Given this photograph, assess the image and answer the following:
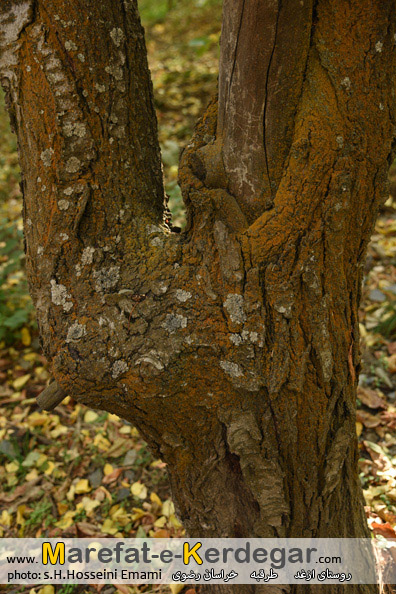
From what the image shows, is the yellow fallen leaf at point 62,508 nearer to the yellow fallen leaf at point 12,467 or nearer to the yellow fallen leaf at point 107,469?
the yellow fallen leaf at point 107,469

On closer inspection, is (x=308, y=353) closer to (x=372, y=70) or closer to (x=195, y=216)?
(x=195, y=216)

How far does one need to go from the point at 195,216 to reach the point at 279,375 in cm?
50

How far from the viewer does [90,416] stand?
2830 mm

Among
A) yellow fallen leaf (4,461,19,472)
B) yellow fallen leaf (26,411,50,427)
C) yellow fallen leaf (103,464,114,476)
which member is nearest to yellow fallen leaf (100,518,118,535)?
yellow fallen leaf (103,464,114,476)

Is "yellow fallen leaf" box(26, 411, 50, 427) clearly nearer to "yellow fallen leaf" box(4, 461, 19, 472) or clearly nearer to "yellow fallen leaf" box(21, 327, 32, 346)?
"yellow fallen leaf" box(4, 461, 19, 472)

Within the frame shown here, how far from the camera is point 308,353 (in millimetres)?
1288

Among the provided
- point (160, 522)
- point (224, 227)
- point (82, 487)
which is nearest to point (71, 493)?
point (82, 487)

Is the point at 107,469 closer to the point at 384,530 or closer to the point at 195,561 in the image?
the point at 195,561

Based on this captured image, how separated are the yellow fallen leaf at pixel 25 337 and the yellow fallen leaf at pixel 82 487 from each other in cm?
123

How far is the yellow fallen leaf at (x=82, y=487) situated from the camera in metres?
2.43

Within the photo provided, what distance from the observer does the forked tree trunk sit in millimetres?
1202

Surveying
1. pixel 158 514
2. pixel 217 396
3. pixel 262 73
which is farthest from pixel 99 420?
pixel 262 73

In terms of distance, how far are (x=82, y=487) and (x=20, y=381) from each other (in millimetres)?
982

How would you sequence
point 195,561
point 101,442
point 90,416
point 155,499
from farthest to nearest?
point 90,416 → point 101,442 → point 155,499 → point 195,561
